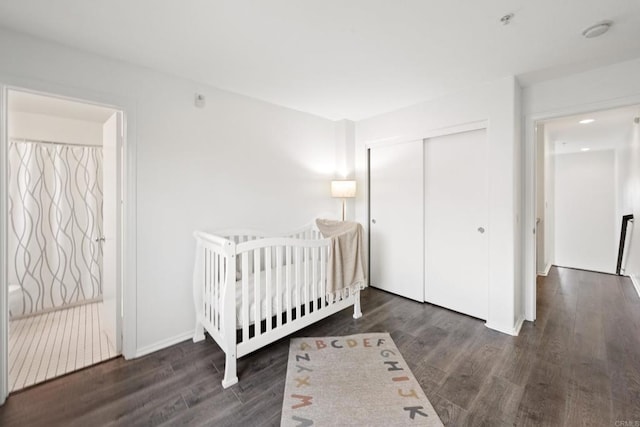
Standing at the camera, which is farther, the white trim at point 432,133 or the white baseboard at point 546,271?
the white baseboard at point 546,271

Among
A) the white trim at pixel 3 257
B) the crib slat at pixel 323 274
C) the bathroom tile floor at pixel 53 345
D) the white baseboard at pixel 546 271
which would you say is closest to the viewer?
the white trim at pixel 3 257

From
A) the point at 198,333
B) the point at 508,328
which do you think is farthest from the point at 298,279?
the point at 508,328

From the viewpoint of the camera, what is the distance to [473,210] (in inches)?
103

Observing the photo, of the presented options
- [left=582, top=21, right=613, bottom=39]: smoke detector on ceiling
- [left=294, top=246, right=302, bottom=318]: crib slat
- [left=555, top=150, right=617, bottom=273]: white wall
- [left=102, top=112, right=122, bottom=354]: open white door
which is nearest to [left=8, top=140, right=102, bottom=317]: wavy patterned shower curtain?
[left=102, top=112, right=122, bottom=354]: open white door

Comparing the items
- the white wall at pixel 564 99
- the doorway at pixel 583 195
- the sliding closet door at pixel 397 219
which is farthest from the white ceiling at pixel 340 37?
the doorway at pixel 583 195

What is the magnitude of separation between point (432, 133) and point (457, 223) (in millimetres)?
1006

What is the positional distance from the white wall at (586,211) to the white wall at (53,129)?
7.38m

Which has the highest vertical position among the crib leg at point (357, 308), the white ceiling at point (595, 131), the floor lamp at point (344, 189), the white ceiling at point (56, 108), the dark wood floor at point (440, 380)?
the white ceiling at point (595, 131)

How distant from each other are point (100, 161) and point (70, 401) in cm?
257

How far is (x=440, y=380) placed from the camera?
5.70 feet

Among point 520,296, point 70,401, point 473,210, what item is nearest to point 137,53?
point 70,401

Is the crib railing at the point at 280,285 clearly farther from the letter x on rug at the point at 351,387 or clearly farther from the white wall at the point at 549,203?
the white wall at the point at 549,203

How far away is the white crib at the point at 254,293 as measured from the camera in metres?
1.74

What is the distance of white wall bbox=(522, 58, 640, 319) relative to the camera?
2059 millimetres
